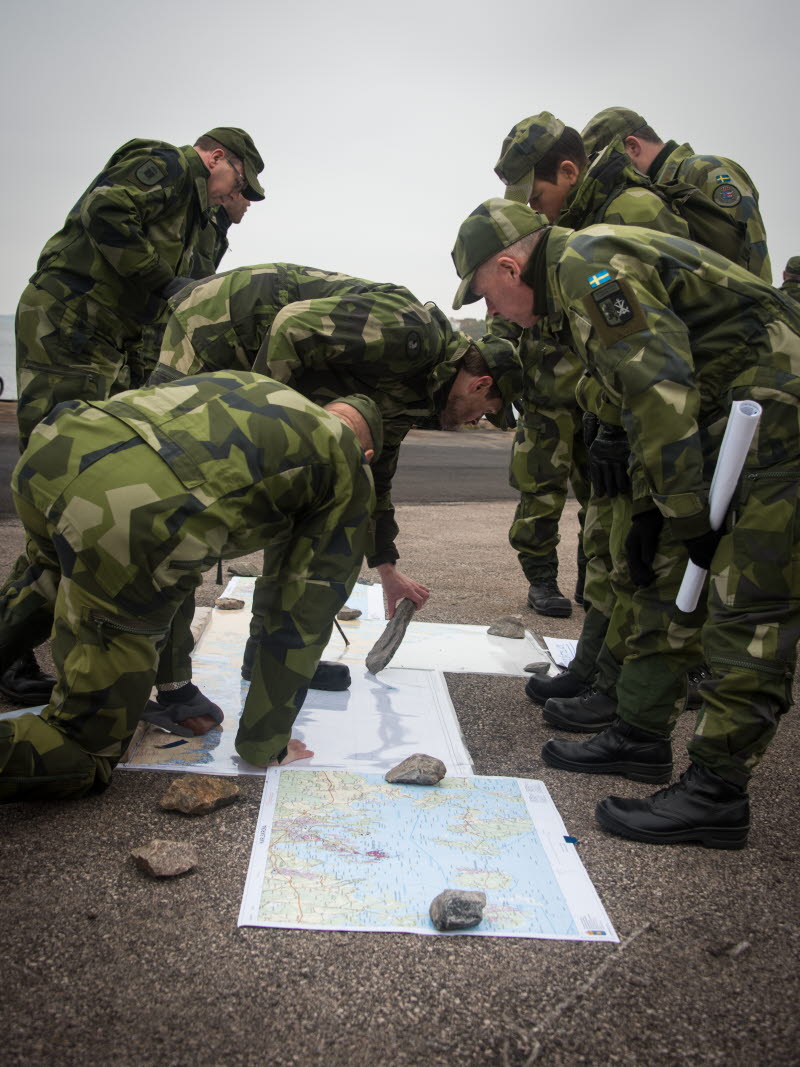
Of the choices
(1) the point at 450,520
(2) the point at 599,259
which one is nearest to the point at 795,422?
(2) the point at 599,259

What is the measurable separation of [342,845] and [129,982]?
59 centimetres

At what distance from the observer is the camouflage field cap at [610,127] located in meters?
3.79

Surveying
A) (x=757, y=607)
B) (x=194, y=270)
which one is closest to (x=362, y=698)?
(x=757, y=607)

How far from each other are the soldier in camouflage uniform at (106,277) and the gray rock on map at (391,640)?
1483mm

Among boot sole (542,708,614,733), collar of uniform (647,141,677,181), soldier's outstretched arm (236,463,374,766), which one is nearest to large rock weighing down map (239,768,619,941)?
soldier's outstretched arm (236,463,374,766)

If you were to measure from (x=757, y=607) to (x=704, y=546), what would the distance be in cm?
19

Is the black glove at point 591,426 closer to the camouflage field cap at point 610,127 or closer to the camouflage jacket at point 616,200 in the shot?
the camouflage jacket at point 616,200

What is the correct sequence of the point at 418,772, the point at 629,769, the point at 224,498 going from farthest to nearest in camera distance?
the point at 629,769 < the point at 418,772 < the point at 224,498

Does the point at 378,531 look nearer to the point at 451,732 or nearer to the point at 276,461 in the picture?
the point at 451,732

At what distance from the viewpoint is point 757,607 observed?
6.83 ft

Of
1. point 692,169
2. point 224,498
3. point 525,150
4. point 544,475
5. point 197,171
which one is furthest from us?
point 544,475

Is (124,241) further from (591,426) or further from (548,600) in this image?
(548,600)

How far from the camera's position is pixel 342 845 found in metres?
2.00

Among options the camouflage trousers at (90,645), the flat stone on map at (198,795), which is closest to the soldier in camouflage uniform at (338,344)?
the camouflage trousers at (90,645)
